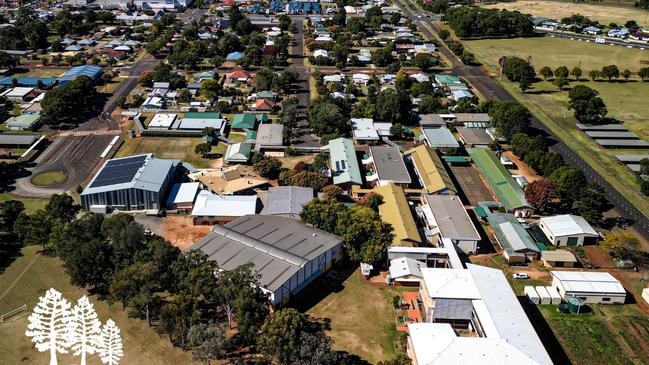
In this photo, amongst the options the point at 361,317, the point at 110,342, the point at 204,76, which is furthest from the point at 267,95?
the point at 110,342

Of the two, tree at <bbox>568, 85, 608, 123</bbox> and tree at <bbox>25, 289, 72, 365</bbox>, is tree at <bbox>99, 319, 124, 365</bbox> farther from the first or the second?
tree at <bbox>568, 85, 608, 123</bbox>

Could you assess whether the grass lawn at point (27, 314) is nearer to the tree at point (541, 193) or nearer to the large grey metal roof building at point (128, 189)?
the large grey metal roof building at point (128, 189)

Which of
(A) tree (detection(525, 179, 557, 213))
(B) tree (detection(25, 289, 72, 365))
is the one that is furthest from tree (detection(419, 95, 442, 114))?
(B) tree (detection(25, 289, 72, 365))

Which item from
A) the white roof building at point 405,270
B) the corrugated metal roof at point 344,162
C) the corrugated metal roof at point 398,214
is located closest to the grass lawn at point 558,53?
the corrugated metal roof at point 344,162

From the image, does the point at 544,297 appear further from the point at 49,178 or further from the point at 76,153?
the point at 76,153

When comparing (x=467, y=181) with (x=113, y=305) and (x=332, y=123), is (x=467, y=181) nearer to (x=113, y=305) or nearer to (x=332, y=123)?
(x=332, y=123)

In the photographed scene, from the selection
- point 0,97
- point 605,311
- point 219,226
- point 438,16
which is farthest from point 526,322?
point 438,16
